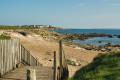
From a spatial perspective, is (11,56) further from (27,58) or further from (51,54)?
(51,54)

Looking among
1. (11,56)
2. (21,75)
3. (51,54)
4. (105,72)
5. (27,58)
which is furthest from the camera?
(51,54)

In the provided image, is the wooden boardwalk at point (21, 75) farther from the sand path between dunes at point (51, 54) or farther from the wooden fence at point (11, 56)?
the sand path between dunes at point (51, 54)

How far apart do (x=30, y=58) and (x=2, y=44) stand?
7.90 ft

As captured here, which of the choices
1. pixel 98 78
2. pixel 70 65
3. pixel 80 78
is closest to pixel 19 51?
pixel 80 78

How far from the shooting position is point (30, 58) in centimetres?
887

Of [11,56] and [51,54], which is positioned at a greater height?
[11,56]

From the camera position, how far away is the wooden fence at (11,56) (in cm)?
684

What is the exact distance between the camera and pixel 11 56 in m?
7.60

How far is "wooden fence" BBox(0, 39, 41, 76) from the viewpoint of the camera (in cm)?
684

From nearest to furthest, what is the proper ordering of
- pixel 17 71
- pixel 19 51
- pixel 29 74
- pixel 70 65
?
pixel 29 74 < pixel 17 71 < pixel 19 51 < pixel 70 65

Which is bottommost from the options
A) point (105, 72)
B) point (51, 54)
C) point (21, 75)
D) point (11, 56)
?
point (51, 54)

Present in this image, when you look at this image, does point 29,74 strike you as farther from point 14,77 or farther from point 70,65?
point 70,65

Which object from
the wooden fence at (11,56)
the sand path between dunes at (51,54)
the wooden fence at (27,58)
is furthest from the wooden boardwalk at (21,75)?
the sand path between dunes at (51,54)

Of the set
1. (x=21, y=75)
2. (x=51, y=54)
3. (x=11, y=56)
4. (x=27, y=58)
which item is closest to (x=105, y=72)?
(x=21, y=75)
